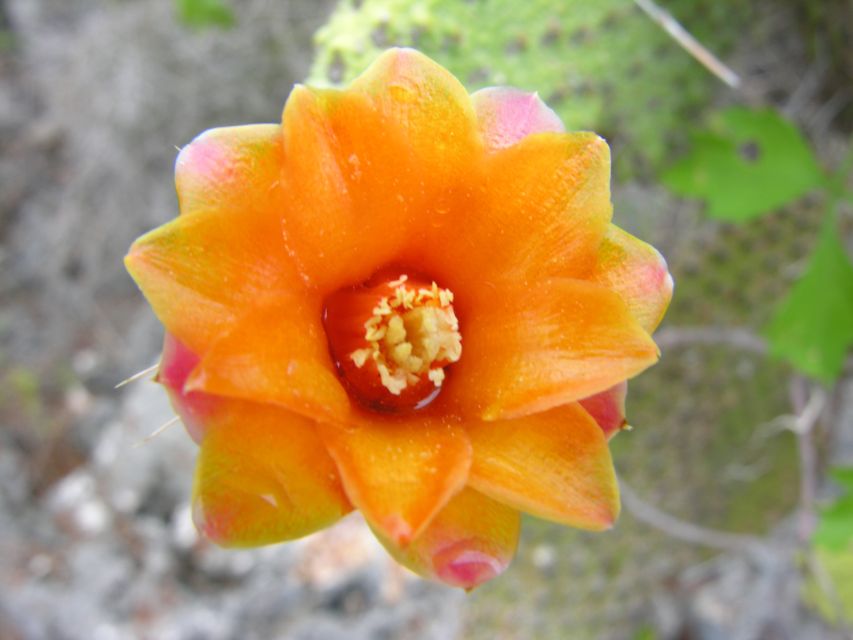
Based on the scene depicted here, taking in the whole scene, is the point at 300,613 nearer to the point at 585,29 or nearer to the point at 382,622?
the point at 382,622

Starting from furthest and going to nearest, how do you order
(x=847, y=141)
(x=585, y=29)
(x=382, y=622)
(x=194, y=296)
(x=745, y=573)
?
(x=745, y=573)
(x=382, y=622)
(x=847, y=141)
(x=585, y=29)
(x=194, y=296)

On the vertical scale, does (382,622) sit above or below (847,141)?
→ below

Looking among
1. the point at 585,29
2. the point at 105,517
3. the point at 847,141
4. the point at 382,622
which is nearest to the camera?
the point at 585,29

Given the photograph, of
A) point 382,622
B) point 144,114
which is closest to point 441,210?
point 382,622

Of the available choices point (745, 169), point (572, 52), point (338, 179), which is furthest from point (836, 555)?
point (338, 179)

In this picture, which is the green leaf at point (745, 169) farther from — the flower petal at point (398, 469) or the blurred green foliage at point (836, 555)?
the flower petal at point (398, 469)

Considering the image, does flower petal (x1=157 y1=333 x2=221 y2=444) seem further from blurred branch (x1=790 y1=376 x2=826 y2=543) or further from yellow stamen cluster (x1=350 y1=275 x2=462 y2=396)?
blurred branch (x1=790 y1=376 x2=826 y2=543)

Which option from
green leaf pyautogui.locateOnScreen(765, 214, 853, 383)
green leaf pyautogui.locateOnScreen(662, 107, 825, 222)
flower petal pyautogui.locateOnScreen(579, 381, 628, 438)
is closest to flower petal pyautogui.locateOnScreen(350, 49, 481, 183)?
flower petal pyautogui.locateOnScreen(579, 381, 628, 438)
